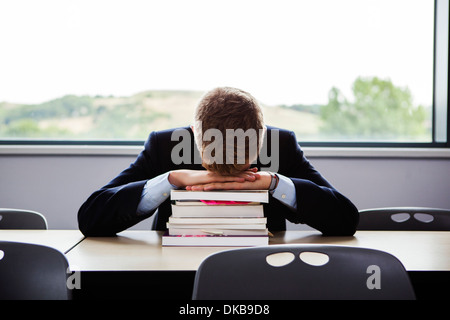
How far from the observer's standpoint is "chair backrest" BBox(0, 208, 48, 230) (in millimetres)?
1770

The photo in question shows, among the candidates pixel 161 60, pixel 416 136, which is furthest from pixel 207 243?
pixel 416 136

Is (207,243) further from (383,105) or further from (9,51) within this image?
(9,51)

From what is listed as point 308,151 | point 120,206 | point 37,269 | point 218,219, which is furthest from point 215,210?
point 308,151

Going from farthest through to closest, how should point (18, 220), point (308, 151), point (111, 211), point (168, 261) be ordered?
point (308, 151)
point (18, 220)
point (111, 211)
point (168, 261)

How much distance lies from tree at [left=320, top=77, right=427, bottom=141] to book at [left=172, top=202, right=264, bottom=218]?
78.3 inches

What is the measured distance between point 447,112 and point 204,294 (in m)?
2.72

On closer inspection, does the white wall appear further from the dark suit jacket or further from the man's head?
the man's head

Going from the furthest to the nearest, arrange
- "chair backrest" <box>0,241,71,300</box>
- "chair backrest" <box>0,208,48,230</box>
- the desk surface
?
1. "chair backrest" <box>0,208,48,230</box>
2. the desk surface
3. "chair backrest" <box>0,241,71,300</box>

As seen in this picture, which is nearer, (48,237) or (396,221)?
(48,237)

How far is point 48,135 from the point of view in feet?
10.5

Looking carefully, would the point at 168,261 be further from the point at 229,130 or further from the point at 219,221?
the point at 229,130

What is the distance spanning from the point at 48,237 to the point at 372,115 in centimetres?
233

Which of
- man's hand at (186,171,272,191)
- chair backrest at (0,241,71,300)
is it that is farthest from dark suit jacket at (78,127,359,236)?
chair backrest at (0,241,71,300)

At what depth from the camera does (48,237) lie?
1515 millimetres
